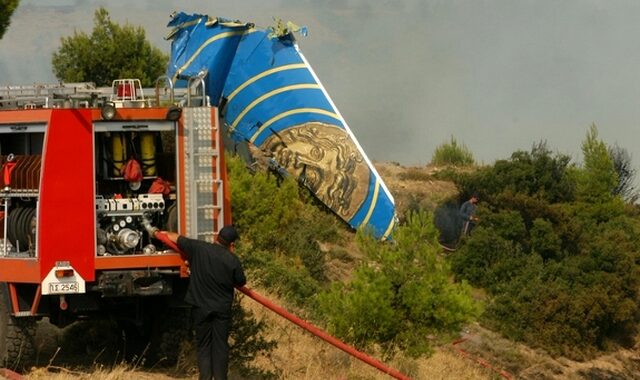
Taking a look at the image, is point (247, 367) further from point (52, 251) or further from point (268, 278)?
point (268, 278)

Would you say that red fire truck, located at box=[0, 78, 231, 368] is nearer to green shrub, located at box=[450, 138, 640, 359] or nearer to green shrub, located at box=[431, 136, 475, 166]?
green shrub, located at box=[450, 138, 640, 359]

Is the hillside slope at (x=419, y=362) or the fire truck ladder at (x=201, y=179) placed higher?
the fire truck ladder at (x=201, y=179)

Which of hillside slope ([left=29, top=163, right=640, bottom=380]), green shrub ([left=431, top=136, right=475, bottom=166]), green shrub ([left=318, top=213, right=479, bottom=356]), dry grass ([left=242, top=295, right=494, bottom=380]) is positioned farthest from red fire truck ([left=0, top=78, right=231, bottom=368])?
green shrub ([left=431, top=136, right=475, bottom=166])

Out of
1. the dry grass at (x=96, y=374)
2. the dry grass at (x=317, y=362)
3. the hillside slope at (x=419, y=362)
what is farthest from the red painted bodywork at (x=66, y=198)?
the dry grass at (x=317, y=362)

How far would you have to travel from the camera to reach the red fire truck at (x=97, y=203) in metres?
11.6

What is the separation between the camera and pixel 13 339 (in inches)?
479

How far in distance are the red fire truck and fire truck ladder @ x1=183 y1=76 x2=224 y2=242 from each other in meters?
0.01

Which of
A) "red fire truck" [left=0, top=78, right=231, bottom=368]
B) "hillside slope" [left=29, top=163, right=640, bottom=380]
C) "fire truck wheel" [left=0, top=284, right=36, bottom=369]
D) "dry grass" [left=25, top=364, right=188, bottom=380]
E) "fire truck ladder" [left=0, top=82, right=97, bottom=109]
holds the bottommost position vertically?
"hillside slope" [left=29, top=163, right=640, bottom=380]

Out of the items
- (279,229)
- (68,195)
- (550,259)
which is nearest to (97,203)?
(68,195)

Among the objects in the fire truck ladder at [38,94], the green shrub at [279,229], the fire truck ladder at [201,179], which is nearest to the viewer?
the fire truck ladder at [201,179]

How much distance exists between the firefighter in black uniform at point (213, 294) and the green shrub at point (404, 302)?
486 cm

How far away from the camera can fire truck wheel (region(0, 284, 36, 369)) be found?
12148mm

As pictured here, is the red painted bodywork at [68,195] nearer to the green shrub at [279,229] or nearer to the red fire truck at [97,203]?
the red fire truck at [97,203]

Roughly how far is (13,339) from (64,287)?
3.41 ft
